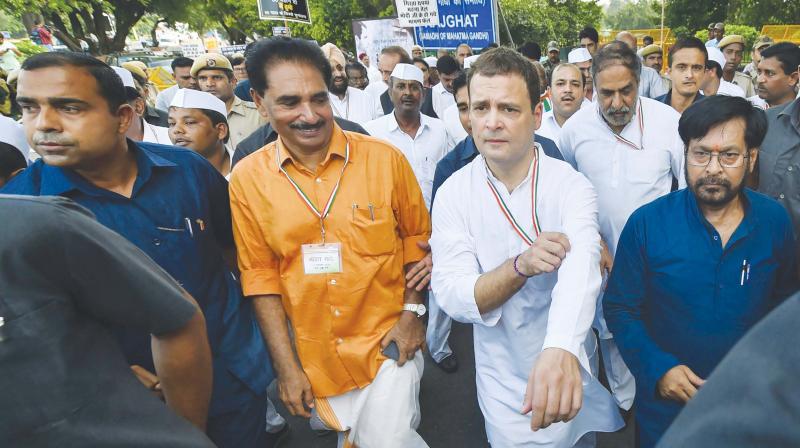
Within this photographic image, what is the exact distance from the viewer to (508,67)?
1992mm

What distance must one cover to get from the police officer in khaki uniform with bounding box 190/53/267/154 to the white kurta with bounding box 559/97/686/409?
3.27 m

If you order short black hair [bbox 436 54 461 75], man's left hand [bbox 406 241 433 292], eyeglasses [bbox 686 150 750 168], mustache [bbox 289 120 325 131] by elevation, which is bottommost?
man's left hand [bbox 406 241 433 292]

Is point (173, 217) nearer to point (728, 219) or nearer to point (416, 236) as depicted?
point (416, 236)

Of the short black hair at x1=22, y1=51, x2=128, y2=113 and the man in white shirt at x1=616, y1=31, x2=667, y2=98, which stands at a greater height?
the short black hair at x1=22, y1=51, x2=128, y2=113

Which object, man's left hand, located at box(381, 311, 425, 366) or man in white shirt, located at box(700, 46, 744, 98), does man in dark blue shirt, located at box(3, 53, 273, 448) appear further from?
man in white shirt, located at box(700, 46, 744, 98)

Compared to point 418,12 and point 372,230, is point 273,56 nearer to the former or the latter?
point 372,230

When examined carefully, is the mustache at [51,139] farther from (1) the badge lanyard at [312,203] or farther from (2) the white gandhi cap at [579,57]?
(2) the white gandhi cap at [579,57]

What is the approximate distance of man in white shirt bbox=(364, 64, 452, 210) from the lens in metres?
4.45

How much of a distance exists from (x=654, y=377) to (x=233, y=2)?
104ft

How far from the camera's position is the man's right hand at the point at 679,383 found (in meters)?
1.78

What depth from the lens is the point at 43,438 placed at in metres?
0.97

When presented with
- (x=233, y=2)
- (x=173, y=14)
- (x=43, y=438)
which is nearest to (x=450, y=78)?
(x=43, y=438)

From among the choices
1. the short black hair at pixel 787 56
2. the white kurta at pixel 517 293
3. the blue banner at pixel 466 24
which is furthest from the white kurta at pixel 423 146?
the blue banner at pixel 466 24

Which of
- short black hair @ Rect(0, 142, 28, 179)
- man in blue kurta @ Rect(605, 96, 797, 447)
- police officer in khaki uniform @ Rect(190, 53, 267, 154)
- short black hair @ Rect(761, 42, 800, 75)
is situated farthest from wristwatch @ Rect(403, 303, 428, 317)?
short black hair @ Rect(761, 42, 800, 75)
